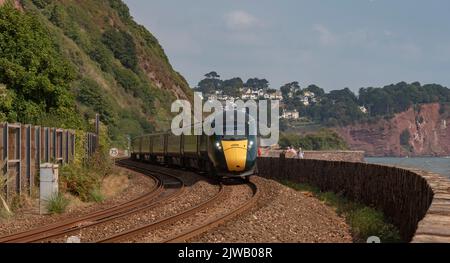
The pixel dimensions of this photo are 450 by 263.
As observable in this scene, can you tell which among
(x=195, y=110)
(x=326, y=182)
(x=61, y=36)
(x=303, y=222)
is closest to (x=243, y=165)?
(x=326, y=182)

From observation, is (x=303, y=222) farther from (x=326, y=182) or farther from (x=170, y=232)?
(x=326, y=182)

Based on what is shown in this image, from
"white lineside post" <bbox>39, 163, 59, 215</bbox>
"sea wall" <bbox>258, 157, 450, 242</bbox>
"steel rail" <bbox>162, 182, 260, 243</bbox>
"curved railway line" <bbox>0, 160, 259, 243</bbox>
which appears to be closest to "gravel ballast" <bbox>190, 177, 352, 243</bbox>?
"steel rail" <bbox>162, 182, 260, 243</bbox>

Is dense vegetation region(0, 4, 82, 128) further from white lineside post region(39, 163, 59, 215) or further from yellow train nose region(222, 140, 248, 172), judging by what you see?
white lineside post region(39, 163, 59, 215)

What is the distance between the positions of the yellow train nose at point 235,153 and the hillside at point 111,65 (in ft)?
135

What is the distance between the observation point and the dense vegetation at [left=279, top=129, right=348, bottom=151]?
158 m

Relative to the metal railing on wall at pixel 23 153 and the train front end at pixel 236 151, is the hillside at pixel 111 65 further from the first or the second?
the metal railing on wall at pixel 23 153

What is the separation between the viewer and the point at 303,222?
15609 millimetres

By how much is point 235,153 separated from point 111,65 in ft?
267

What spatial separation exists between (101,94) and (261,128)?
190ft

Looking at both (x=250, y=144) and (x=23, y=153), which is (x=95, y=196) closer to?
(x=23, y=153)

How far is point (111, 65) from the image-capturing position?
104688 millimetres

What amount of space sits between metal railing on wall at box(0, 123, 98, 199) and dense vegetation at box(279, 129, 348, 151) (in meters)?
132

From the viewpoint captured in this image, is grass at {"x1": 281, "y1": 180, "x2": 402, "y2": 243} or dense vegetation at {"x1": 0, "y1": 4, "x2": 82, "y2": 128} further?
dense vegetation at {"x1": 0, "y1": 4, "x2": 82, "y2": 128}

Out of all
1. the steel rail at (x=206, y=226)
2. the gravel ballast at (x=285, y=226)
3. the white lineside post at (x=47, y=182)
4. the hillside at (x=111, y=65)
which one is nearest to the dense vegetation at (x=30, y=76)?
the white lineside post at (x=47, y=182)
